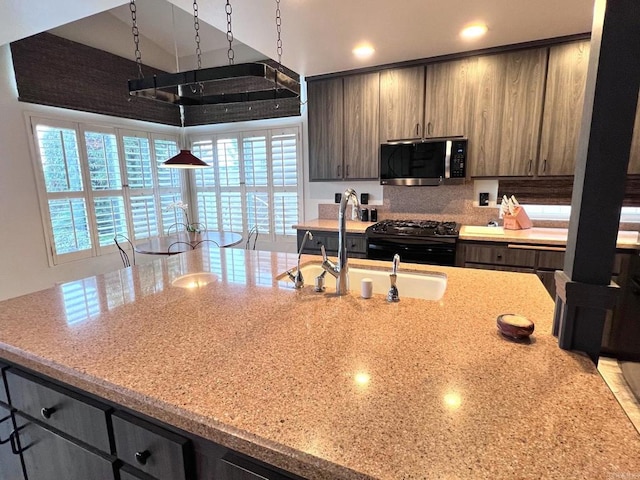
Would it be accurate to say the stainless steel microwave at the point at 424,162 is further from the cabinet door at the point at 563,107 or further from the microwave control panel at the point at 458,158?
the cabinet door at the point at 563,107

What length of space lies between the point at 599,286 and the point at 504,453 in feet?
1.68

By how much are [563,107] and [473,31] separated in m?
0.94

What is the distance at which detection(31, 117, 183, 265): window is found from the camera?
11.6 ft

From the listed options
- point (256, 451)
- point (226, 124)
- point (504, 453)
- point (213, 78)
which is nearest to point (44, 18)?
point (213, 78)

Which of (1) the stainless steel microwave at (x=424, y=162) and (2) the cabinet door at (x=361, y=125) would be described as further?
(2) the cabinet door at (x=361, y=125)

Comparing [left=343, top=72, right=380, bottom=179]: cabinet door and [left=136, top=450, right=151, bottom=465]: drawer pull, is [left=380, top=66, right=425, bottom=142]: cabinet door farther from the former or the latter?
[left=136, top=450, right=151, bottom=465]: drawer pull

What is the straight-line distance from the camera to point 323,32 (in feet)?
8.08

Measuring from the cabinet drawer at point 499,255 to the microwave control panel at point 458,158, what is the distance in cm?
67

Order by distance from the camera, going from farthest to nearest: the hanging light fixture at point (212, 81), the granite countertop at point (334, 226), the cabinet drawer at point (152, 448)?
1. the granite countertop at point (334, 226)
2. the hanging light fixture at point (212, 81)
3. the cabinet drawer at point (152, 448)

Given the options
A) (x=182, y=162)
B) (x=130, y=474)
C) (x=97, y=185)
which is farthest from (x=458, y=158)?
(x=97, y=185)

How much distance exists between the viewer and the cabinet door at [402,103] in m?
3.09

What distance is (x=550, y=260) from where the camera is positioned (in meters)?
2.58

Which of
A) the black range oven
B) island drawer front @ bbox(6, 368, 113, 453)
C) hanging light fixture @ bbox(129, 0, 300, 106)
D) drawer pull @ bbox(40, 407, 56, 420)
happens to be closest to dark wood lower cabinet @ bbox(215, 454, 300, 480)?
island drawer front @ bbox(6, 368, 113, 453)

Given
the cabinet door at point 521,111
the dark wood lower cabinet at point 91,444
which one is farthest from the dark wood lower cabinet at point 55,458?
the cabinet door at point 521,111
